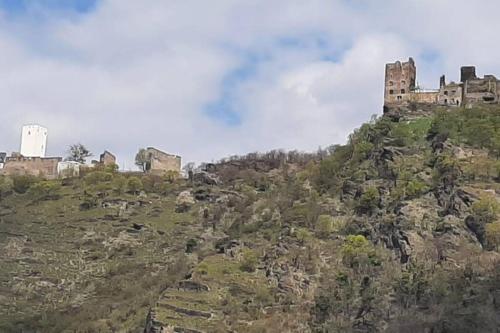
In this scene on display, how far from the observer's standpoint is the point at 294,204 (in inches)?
2689

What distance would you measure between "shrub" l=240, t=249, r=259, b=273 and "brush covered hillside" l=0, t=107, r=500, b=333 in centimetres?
13

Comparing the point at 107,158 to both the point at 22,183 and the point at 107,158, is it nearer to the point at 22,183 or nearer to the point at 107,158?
the point at 107,158

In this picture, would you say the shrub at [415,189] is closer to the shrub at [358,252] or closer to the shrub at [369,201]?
the shrub at [369,201]

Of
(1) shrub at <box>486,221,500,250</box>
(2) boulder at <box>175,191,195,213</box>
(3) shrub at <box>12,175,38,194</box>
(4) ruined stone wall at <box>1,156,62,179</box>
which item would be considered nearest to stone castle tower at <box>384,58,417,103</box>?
(2) boulder at <box>175,191,195,213</box>

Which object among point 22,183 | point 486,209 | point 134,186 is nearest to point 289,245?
point 486,209

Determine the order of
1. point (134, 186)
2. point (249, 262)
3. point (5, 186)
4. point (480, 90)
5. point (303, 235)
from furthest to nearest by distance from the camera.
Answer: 1. point (5, 186)
2. point (134, 186)
3. point (480, 90)
4. point (303, 235)
5. point (249, 262)

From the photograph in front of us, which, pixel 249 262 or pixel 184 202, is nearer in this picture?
pixel 249 262

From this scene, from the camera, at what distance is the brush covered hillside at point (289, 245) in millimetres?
50000

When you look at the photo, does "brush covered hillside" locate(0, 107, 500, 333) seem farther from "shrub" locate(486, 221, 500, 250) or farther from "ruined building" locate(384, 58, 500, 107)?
"ruined building" locate(384, 58, 500, 107)

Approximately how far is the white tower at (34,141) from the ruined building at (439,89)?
45.7 metres

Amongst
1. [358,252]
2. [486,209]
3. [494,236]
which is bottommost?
[358,252]

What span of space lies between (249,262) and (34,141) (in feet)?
197

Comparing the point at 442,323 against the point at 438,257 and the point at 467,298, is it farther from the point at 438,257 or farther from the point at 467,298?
the point at 438,257

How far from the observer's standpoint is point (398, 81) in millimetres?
81875
